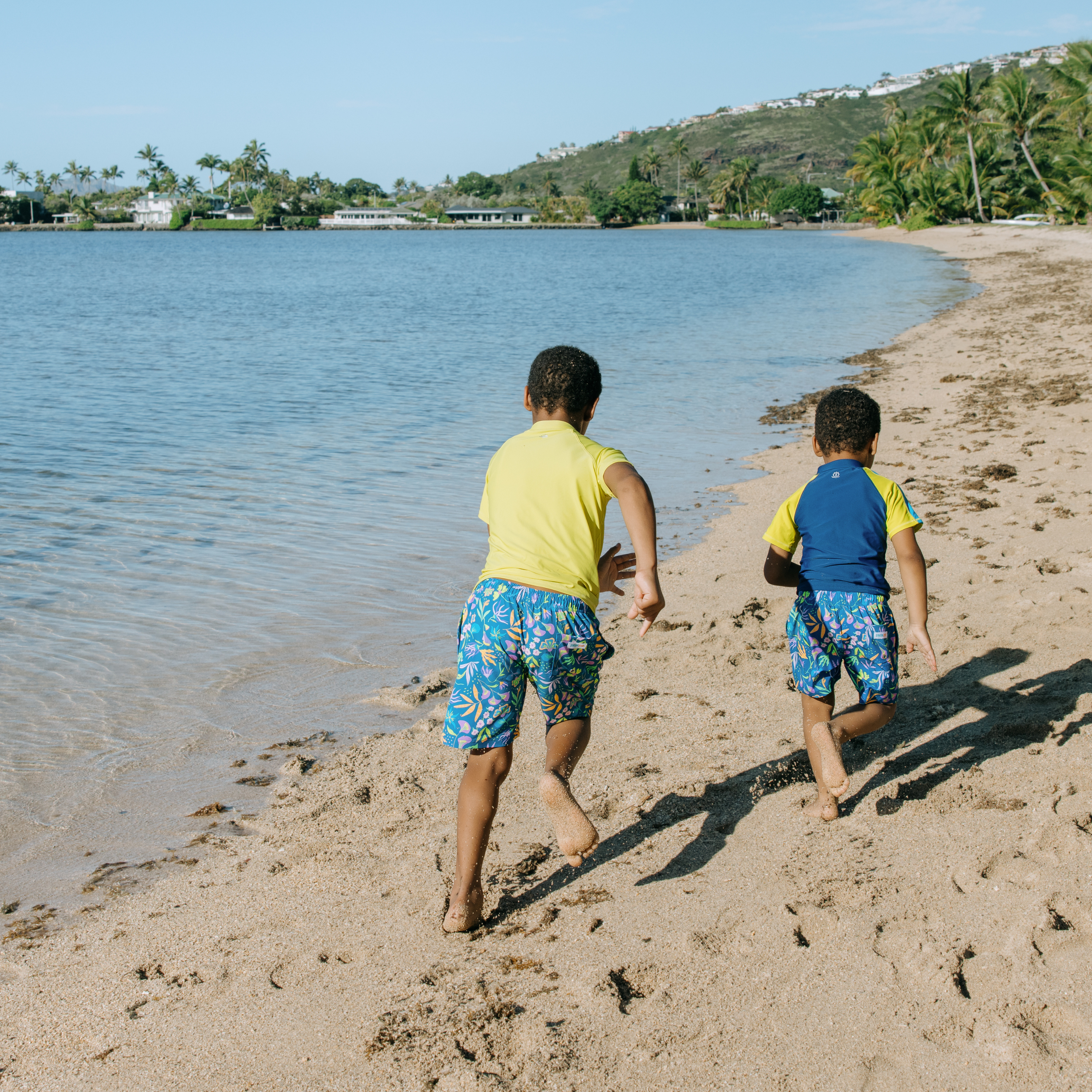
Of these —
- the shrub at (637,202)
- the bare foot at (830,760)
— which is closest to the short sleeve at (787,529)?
the bare foot at (830,760)

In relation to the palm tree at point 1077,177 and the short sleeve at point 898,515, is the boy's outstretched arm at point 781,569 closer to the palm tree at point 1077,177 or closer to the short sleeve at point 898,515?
the short sleeve at point 898,515

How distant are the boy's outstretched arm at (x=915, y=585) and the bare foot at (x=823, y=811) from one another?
22.8 inches

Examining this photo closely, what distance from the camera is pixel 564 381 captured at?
9.53 feet

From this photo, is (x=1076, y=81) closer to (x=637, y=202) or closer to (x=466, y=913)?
(x=466, y=913)

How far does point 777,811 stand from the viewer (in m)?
3.46

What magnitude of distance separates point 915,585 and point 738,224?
144m

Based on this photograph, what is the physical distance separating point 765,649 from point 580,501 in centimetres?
261

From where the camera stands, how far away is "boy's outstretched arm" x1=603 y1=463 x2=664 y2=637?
2.67 meters

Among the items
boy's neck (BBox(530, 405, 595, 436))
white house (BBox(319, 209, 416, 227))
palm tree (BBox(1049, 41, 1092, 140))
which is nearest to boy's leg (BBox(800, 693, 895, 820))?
boy's neck (BBox(530, 405, 595, 436))

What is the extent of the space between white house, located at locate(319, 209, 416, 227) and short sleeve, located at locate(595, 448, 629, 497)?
176 meters

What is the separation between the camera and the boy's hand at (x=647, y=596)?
8.87 feet

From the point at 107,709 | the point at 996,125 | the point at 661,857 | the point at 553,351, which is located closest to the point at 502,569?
the point at 553,351

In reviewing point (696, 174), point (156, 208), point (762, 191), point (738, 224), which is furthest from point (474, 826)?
point (156, 208)

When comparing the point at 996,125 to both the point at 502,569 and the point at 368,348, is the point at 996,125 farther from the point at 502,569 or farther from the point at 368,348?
the point at 502,569
